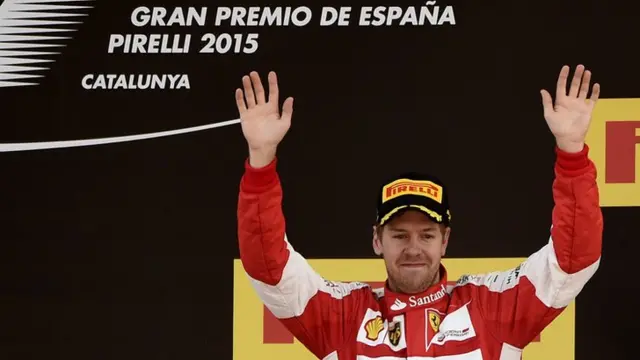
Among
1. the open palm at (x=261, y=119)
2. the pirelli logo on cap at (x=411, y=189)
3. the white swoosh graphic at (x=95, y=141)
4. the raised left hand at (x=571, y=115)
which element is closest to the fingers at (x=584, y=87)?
the raised left hand at (x=571, y=115)

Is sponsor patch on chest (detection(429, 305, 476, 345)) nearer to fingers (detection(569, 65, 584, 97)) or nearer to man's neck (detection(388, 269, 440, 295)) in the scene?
man's neck (detection(388, 269, 440, 295))

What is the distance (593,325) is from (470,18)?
3.06 ft

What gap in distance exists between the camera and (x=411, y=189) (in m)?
2.28

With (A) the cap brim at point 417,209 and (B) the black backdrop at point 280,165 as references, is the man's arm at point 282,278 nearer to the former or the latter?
(A) the cap brim at point 417,209

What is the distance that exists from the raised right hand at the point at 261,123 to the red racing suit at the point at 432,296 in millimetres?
31

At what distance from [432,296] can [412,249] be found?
0.12 meters

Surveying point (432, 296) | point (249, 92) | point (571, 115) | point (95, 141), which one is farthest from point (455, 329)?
point (95, 141)

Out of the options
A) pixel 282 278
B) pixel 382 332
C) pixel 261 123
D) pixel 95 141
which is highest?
pixel 95 141

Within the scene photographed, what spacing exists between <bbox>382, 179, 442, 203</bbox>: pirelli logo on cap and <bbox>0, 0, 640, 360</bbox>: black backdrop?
25.4 inches

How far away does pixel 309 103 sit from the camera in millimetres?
2988

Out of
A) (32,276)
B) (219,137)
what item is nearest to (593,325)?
(219,137)

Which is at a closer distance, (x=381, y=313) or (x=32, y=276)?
(x=381, y=313)

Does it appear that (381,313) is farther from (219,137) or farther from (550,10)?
(550,10)

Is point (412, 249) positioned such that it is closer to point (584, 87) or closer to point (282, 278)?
point (282, 278)
